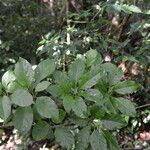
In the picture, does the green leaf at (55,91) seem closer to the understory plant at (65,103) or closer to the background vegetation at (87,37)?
the understory plant at (65,103)

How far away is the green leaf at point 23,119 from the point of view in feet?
2.64

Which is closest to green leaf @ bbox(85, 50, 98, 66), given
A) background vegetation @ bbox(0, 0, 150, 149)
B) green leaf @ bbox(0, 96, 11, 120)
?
green leaf @ bbox(0, 96, 11, 120)

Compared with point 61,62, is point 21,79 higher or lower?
higher

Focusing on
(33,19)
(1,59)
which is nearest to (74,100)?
(1,59)

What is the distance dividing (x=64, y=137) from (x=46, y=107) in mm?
104

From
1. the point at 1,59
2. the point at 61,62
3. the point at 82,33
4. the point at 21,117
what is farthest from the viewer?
the point at 1,59

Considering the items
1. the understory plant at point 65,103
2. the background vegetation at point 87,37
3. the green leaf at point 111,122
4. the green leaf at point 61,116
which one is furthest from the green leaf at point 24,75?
the background vegetation at point 87,37

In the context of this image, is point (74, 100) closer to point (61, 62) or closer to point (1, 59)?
point (61, 62)

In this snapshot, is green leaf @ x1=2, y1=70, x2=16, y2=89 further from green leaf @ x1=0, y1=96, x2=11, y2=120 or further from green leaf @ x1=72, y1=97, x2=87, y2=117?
green leaf @ x1=72, y1=97, x2=87, y2=117

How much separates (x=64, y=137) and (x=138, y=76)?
2761mm

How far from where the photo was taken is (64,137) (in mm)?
864

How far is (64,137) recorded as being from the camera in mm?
864

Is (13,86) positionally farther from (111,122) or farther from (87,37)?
(87,37)

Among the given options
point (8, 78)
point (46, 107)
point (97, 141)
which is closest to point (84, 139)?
point (97, 141)
